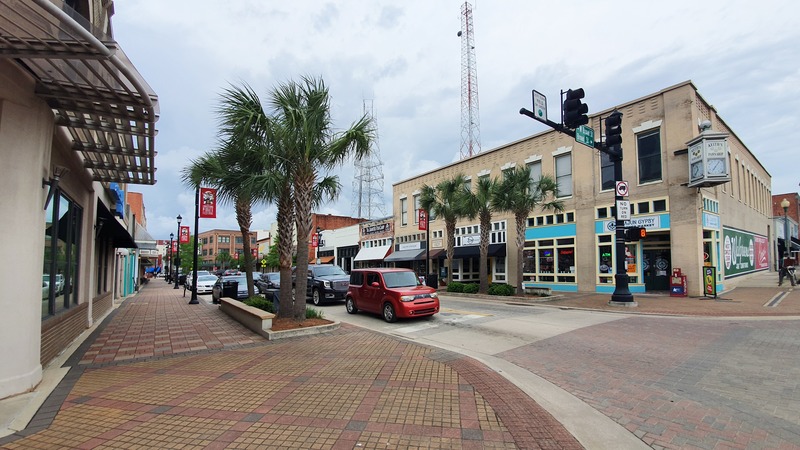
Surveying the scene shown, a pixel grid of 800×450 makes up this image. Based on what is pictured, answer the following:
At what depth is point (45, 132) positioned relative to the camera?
5.70 m

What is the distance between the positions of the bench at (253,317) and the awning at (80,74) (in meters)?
4.18

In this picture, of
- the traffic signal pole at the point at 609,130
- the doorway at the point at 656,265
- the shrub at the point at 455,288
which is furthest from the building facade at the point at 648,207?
the traffic signal pole at the point at 609,130

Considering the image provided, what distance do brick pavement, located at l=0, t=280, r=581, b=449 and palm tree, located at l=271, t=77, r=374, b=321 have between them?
329 cm

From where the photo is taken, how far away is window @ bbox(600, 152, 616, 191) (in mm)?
21562

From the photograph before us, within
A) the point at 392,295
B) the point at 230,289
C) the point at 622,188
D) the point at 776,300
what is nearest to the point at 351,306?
the point at 392,295

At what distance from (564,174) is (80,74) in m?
23.5

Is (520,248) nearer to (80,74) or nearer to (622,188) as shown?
Result: (622,188)

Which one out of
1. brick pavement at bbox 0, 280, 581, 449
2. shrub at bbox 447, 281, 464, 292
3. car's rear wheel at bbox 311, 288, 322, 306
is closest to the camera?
brick pavement at bbox 0, 280, 581, 449

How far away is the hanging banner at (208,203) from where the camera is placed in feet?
55.3

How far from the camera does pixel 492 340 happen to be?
9414 millimetres

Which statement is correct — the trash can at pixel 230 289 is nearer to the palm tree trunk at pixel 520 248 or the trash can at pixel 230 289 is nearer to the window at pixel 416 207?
the palm tree trunk at pixel 520 248

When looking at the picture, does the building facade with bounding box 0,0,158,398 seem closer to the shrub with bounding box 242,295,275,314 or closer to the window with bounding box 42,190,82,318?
the window with bounding box 42,190,82,318

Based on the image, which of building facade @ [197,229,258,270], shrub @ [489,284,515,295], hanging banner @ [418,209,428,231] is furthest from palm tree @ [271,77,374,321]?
building facade @ [197,229,258,270]

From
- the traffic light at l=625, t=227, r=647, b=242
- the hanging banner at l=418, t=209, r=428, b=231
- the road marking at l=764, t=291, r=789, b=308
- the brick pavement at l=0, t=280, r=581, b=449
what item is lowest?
the road marking at l=764, t=291, r=789, b=308
